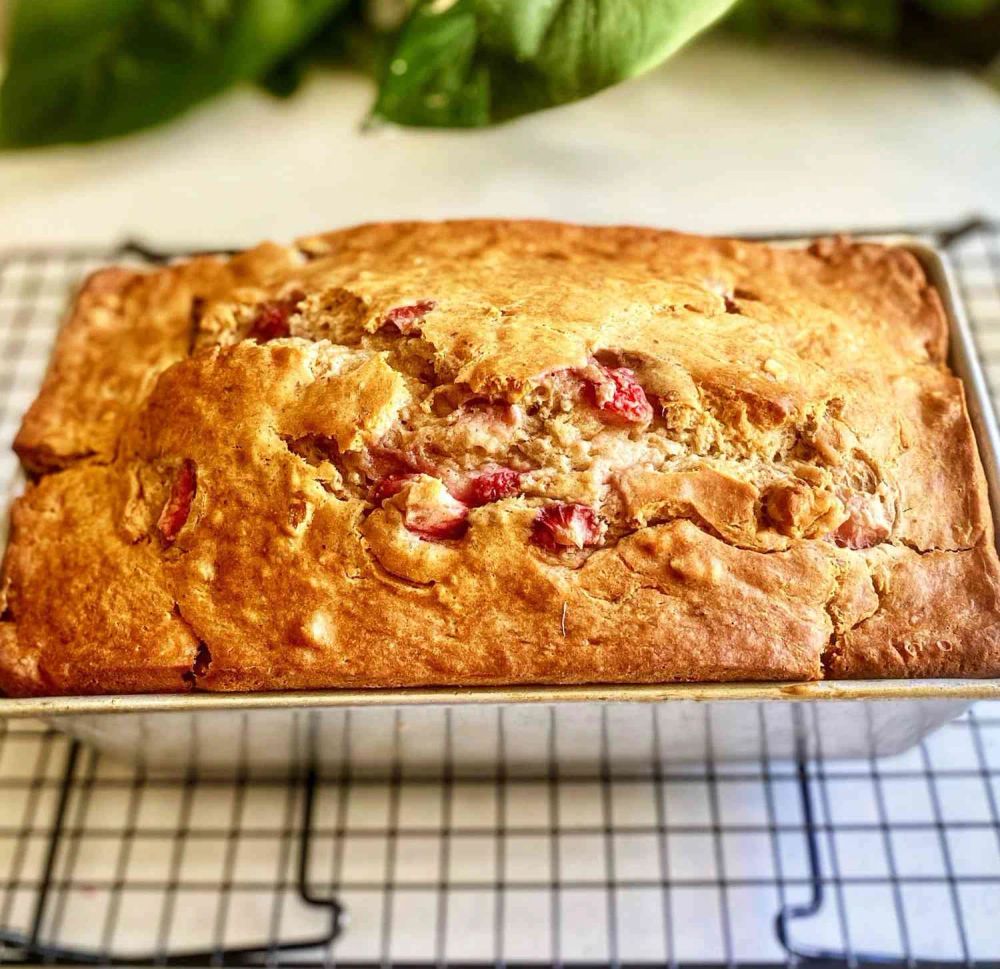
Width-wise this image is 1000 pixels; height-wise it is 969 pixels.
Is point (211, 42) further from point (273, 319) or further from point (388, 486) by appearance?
point (388, 486)

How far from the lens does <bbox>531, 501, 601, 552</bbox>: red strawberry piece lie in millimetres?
1202

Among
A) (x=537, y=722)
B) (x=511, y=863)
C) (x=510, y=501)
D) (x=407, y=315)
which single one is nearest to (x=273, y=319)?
(x=407, y=315)

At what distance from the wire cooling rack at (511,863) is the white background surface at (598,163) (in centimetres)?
111

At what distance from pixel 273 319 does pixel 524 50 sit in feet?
1.56

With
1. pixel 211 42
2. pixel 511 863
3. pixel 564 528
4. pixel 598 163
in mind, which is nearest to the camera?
pixel 564 528

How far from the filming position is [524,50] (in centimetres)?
135

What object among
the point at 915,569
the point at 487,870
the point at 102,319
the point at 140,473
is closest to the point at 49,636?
Answer: the point at 140,473

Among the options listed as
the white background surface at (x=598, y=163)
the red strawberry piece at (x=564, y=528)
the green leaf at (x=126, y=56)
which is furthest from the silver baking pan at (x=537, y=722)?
the green leaf at (x=126, y=56)

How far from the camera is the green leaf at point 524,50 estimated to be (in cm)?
134

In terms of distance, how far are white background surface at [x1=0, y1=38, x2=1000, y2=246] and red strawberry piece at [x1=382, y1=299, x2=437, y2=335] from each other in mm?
887

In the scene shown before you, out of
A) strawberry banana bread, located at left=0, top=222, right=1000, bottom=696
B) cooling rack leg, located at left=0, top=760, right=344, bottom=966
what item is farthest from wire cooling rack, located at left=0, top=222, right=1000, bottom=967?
strawberry banana bread, located at left=0, top=222, right=1000, bottom=696

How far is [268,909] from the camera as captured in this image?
1.42 m

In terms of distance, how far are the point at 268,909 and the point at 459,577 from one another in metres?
0.58

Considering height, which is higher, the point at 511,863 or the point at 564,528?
the point at 564,528
